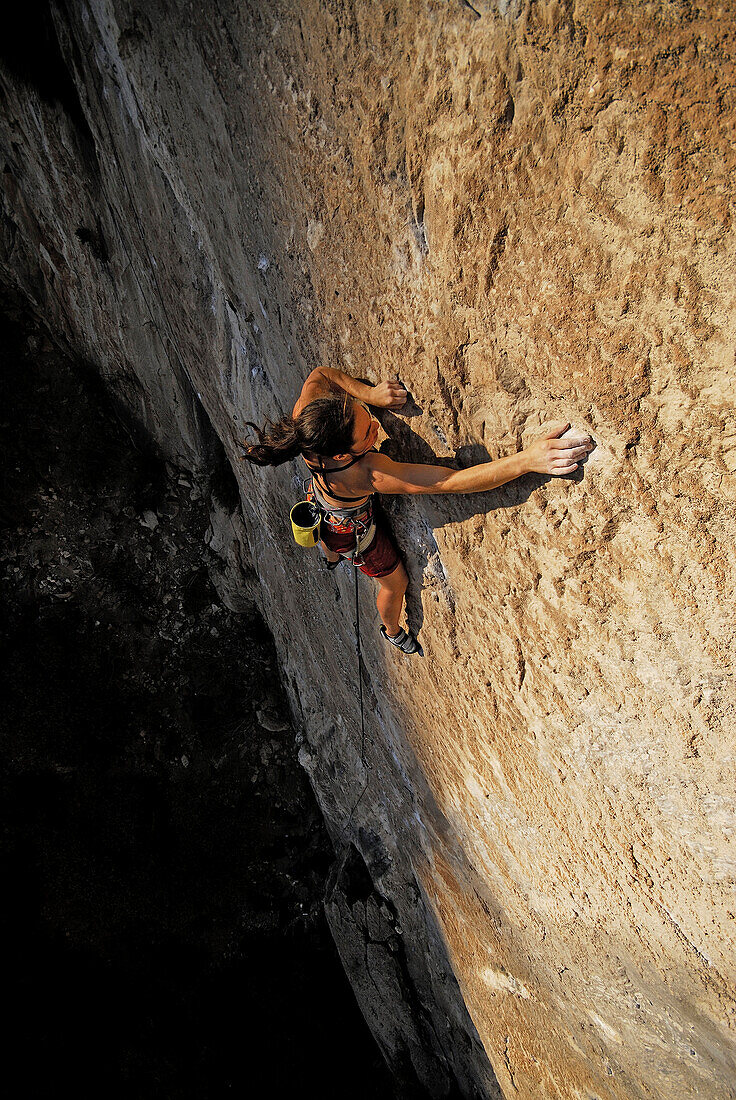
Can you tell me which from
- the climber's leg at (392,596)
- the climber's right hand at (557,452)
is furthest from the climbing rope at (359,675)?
the climber's right hand at (557,452)

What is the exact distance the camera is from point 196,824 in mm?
6672

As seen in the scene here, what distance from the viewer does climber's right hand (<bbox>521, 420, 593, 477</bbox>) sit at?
1.74 metres

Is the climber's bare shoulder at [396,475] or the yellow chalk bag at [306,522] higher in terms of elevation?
the yellow chalk bag at [306,522]

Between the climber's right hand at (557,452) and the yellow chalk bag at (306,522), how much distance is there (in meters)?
1.08

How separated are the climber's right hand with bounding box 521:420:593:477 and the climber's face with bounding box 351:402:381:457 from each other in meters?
0.66

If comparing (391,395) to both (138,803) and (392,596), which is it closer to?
(392,596)

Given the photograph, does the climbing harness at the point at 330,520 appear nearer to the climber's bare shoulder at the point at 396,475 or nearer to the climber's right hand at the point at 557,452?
the climber's bare shoulder at the point at 396,475

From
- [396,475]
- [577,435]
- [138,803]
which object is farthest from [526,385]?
[138,803]

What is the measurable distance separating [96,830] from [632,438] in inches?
290

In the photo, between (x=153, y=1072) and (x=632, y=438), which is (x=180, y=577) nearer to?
(x=153, y=1072)

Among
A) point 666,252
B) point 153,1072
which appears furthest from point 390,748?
point 153,1072

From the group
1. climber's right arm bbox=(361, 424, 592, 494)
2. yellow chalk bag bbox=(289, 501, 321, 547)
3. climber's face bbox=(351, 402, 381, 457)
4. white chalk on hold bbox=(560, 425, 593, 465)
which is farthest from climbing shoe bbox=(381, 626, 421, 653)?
white chalk on hold bbox=(560, 425, 593, 465)

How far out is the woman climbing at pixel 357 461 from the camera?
186 cm

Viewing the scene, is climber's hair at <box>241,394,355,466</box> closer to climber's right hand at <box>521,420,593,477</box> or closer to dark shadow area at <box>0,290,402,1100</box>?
climber's right hand at <box>521,420,593,477</box>
